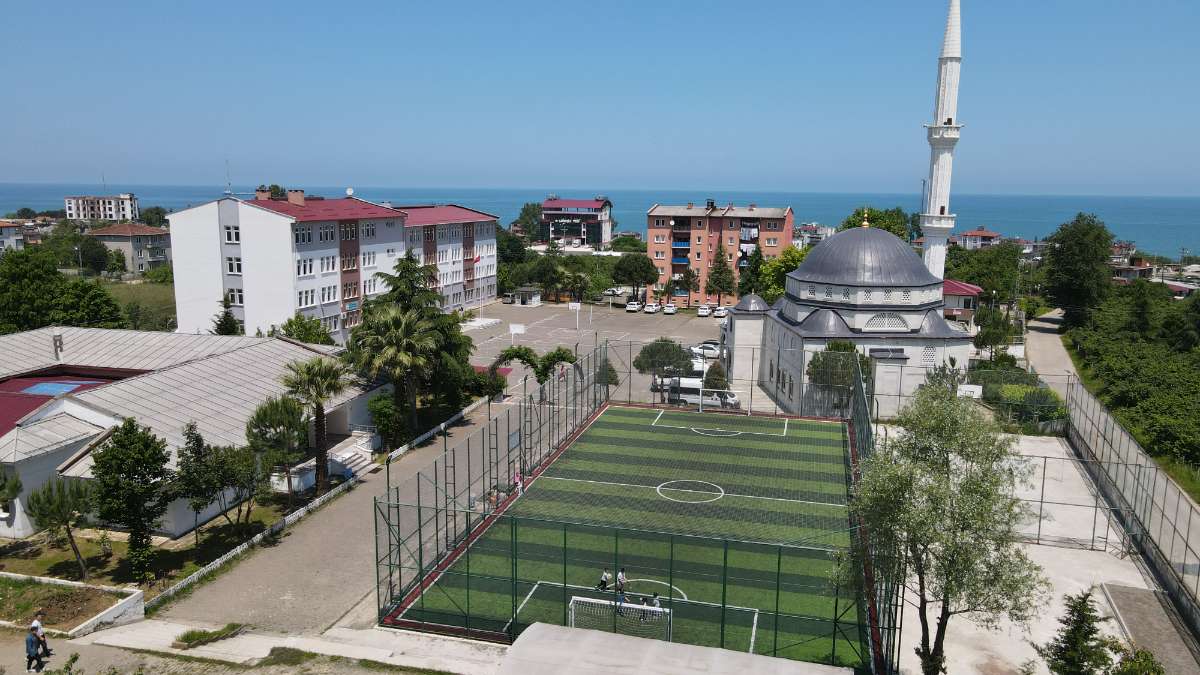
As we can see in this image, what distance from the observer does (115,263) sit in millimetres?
114312

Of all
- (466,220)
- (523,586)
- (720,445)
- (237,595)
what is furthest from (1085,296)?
(237,595)

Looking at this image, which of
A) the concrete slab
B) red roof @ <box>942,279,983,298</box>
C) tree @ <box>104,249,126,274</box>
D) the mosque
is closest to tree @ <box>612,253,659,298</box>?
red roof @ <box>942,279,983,298</box>

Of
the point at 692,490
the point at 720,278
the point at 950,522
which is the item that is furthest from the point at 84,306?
the point at 720,278

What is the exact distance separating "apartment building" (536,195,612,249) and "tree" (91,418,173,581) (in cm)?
14979

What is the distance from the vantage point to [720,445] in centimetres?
3519

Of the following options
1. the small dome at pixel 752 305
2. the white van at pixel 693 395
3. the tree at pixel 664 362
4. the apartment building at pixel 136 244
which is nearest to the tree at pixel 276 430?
the tree at pixel 664 362

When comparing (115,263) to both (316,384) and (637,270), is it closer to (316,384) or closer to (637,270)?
(637,270)

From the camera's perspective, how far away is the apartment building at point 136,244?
119625 millimetres

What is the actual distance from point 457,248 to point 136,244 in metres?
74.9

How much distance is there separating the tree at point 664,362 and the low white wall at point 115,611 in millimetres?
26508

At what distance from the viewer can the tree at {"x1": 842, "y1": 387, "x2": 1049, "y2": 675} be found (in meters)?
14.6

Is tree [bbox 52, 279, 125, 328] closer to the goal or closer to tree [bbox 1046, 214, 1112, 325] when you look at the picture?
the goal

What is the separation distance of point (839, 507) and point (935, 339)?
18.1 meters

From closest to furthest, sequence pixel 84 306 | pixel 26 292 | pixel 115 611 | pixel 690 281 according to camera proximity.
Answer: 1. pixel 115 611
2. pixel 26 292
3. pixel 84 306
4. pixel 690 281
